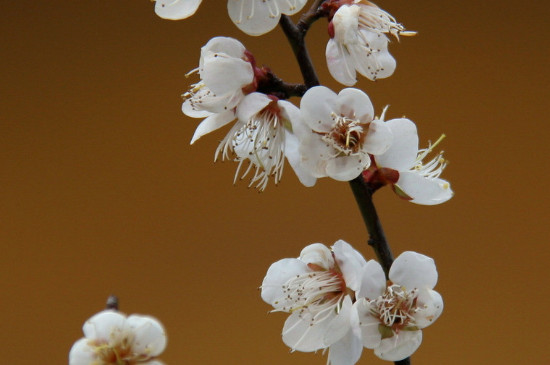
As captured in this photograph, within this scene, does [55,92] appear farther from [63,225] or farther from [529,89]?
[529,89]

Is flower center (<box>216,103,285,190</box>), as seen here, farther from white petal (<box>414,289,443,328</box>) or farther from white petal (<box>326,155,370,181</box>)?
white petal (<box>414,289,443,328</box>)

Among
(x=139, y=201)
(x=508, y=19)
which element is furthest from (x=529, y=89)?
(x=139, y=201)

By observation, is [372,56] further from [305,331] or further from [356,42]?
[305,331]

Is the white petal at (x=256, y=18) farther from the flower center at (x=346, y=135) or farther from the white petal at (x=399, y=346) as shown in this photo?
the white petal at (x=399, y=346)

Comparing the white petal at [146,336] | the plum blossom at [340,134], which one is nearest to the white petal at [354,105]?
the plum blossom at [340,134]

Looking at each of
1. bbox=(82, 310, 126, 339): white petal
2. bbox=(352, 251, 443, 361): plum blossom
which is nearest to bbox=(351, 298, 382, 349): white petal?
bbox=(352, 251, 443, 361): plum blossom

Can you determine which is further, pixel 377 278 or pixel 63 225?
pixel 63 225
